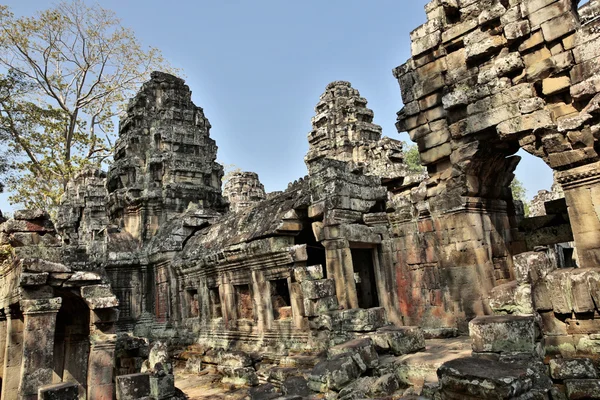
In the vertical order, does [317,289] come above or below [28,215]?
below

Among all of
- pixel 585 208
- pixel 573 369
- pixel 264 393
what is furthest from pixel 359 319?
pixel 585 208

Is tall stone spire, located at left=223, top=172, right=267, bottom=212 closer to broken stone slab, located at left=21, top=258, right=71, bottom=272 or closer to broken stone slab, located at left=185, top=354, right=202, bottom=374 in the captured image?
broken stone slab, located at left=185, top=354, right=202, bottom=374

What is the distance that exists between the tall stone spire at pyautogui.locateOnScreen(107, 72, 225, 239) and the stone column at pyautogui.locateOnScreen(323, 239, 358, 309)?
21.2 feet

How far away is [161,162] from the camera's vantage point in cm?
1326

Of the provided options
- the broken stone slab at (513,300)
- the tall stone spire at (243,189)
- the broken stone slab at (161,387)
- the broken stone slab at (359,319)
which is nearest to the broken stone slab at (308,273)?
the broken stone slab at (359,319)

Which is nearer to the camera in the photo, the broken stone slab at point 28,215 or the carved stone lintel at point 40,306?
the carved stone lintel at point 40,306

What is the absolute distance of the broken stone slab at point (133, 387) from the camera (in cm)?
539

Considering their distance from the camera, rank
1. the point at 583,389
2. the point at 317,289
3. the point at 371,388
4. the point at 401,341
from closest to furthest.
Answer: the point at 583,389, the point at 371,388, the point at 401,341, the point at 317,289

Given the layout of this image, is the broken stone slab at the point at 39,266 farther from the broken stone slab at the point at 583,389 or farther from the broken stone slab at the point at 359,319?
the broken stone slab at the point at 583,389

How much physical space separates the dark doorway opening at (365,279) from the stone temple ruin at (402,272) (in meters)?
0.05

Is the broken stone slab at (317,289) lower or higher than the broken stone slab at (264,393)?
higher

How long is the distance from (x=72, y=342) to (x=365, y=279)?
586 cm

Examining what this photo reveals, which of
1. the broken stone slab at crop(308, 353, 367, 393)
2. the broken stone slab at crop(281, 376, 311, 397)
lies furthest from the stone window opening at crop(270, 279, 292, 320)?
the broken stone slab at crop(308, 353, 367, 393)

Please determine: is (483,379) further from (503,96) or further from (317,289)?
(503,96)
